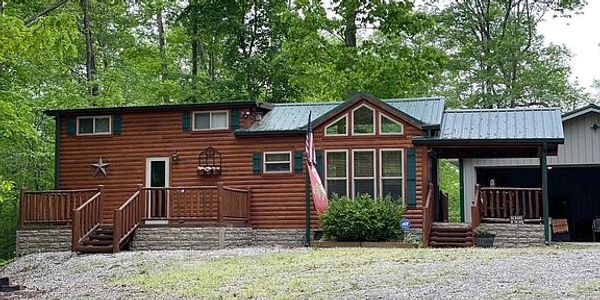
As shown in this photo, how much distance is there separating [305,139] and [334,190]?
55.1 inches

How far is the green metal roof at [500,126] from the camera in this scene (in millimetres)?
17625

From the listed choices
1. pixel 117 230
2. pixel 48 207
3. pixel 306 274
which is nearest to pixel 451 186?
pixel 48 207

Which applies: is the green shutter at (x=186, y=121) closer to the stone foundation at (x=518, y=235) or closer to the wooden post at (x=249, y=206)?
the wooden post at (x=249, y=206)

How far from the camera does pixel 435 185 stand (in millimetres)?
19922

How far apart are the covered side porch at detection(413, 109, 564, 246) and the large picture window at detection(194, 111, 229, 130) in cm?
483

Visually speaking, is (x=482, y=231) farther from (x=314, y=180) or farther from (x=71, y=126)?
(x=71, y=126)

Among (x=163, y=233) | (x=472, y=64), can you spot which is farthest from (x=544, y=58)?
(x=163, y=233)

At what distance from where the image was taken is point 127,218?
1780 centimetres

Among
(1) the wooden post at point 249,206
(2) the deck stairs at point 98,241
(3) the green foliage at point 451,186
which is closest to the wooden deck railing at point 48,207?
(2) the deck stairs at point 98,241

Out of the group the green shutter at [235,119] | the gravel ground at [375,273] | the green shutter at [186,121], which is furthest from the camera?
the green shutter at [186,121]

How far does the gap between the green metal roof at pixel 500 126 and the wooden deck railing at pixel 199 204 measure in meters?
4.43

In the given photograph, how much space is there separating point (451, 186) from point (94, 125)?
20.3m

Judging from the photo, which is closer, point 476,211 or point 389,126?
point 476,211

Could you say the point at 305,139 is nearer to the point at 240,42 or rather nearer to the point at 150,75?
the point at 240,42
